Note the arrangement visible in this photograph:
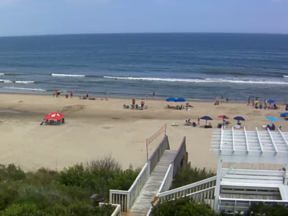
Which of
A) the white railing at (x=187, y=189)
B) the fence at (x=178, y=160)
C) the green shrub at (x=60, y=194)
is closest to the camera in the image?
the green shrub at (x=60, y=194)

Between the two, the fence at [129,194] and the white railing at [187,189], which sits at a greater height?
the white railing at [187,189]

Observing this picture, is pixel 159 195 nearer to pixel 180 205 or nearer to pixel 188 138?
pixel 180 205

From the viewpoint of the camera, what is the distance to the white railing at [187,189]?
8.99m

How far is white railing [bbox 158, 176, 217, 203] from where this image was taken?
8.99 metres

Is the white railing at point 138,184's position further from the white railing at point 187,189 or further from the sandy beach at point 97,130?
the sandy beach at point 97,130

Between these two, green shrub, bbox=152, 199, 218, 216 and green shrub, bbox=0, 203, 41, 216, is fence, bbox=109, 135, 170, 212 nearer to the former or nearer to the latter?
green shrub, bbox=152, 199, 218, 216

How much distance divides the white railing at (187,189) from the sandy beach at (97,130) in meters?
8.12

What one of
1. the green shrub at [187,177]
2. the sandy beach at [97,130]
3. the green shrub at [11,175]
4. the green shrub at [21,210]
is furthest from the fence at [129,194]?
the sandy beach at [97,130]

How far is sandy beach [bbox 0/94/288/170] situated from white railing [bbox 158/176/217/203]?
8.12 m

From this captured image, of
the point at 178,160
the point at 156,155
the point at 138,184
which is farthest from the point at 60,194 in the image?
the point at 178,160

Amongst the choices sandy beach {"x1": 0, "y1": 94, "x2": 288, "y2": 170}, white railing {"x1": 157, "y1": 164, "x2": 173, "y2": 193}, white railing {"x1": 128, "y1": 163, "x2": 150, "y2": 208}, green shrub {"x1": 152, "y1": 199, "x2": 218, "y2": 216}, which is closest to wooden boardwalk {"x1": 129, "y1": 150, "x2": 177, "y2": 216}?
white railing {"x1": 128, "y1": 163, "x2": 150, "y2": 208}

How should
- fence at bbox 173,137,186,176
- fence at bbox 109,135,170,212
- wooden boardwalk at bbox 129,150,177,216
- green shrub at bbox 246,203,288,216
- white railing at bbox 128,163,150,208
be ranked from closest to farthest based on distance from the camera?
green shrub at bbox 246,203,288,216 < fence at bbox 109,135,170,212 < wooden boardwalk at bbox 129,150,177,216 < white railing at bbox 128,163,150,208 < fence at bbox 173,137,186,176

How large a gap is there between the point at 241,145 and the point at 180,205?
1955 mm

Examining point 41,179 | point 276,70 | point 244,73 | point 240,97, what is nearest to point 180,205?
point 41,179
